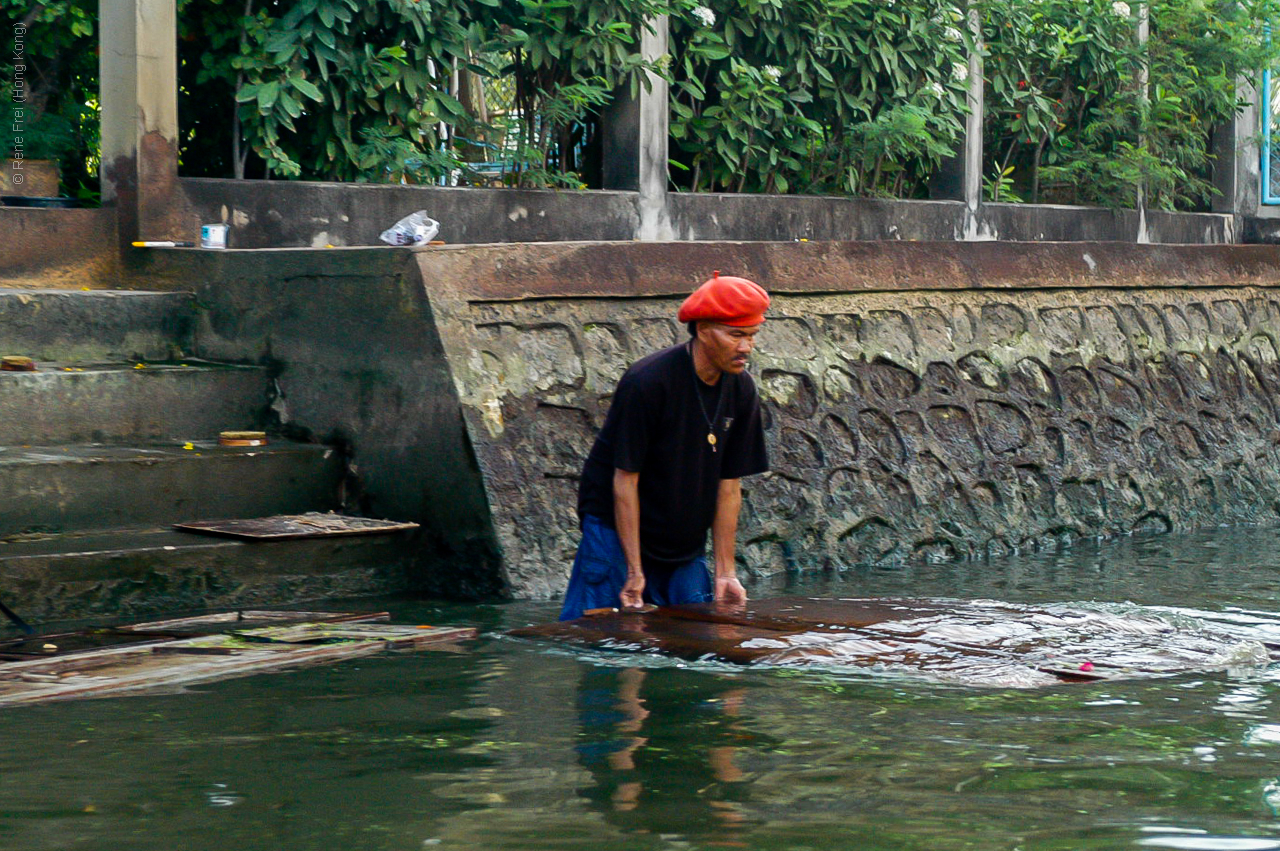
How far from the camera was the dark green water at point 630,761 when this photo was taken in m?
3.36

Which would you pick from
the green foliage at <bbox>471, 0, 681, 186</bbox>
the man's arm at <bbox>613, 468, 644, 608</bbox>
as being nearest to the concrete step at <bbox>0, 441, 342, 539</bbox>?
the man's arm at <bbox>613, 468, 644, 608</bbox>

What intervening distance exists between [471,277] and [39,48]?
11.1ft

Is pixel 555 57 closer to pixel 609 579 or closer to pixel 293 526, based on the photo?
pixel 293 526

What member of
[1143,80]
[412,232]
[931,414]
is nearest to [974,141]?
[1143,80]

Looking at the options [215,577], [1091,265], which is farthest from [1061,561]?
[215,577]

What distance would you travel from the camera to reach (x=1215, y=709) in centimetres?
454

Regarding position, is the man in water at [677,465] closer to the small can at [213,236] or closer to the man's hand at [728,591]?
the man's hand at [728,591]

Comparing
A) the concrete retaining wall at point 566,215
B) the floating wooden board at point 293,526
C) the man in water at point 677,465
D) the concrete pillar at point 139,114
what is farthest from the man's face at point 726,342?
the concrete pillar at point 139,114

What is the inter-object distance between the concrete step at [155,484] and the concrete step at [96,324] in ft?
2.52

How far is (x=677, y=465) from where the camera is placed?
218 inches

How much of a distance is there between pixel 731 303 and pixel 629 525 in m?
0.85

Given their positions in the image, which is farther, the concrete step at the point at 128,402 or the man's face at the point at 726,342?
the concrete step at the point at 128,402

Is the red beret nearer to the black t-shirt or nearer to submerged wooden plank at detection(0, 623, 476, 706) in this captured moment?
the black t-shirt

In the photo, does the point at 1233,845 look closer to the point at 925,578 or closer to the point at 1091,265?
the point at 925,578
